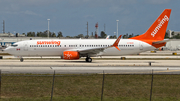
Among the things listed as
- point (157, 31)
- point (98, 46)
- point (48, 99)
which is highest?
point (157, 31)

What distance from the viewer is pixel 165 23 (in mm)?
41875

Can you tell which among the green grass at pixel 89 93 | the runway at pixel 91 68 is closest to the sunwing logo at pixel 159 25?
the runway at pixel 91 68

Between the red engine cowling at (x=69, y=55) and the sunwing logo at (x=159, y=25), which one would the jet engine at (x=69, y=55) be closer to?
the red engine cowling at (x=69, y=55)

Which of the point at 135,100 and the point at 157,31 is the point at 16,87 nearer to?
the point at 135,100

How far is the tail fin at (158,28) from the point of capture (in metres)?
41.7

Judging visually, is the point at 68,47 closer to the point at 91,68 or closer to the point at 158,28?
the point at 91,68

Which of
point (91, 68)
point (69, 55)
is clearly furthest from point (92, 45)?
point (91, 68)

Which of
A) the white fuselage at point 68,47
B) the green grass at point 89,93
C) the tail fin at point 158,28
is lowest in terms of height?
the green grass at point 89,93

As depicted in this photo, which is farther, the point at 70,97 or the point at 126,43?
the point at 126,43

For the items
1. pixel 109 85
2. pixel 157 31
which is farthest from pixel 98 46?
pixel 109 85

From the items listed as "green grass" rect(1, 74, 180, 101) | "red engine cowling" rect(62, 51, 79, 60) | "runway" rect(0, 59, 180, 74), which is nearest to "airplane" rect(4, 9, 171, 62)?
"red engine cowling" rect(62, 51, 79, 60)

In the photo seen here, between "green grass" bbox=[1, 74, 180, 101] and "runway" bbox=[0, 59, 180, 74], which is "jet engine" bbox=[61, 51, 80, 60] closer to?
"runway" bbox=[0, 59, 180, 74]

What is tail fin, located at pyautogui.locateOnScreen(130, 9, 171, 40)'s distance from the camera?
41.7m

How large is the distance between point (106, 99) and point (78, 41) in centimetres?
2847
